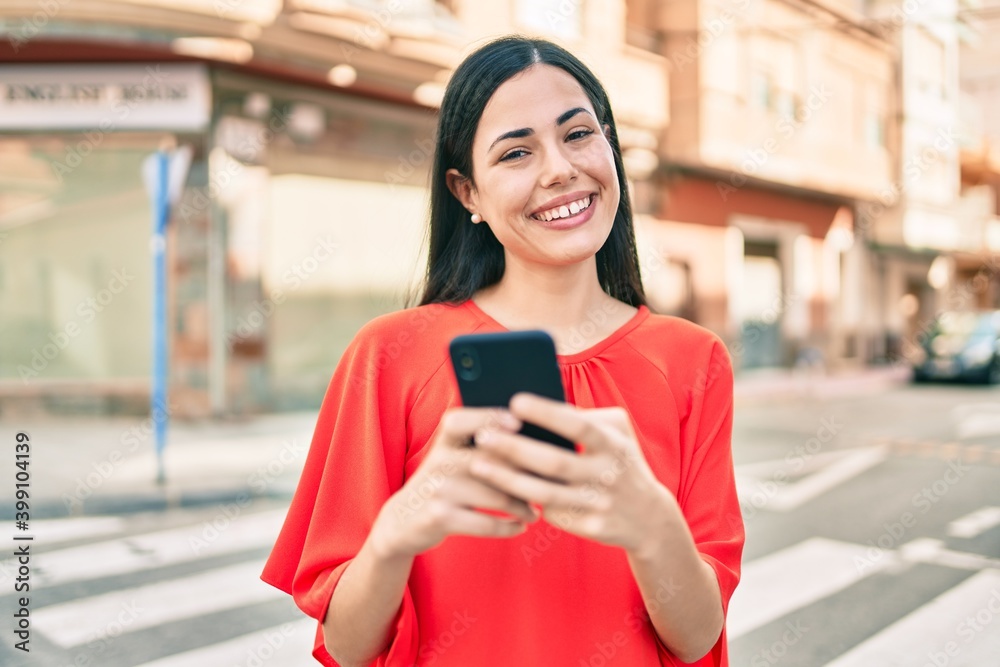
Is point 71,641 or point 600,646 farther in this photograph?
point 71,641

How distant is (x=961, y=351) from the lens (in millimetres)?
17641

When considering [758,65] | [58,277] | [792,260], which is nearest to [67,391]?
[58,277]

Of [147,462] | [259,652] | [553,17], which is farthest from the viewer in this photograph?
[553,17]

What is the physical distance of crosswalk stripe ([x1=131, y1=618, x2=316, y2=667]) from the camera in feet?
12.2

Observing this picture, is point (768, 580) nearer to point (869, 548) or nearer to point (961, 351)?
point (869, 548)

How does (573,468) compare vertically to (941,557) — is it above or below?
above

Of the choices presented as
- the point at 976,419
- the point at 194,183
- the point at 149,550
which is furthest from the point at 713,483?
the point at 976,419

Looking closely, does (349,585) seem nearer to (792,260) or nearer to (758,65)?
(758,65)

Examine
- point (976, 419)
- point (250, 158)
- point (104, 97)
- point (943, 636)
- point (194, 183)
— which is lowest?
point (976, 419)

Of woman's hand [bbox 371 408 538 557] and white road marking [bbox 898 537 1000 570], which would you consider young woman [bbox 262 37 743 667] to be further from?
white road marking [bbox 898 537 1000 570]

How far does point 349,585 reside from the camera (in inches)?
45.8

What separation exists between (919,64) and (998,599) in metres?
23.1

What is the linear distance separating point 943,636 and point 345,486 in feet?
12.8

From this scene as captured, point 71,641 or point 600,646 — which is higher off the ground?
point 600,646
